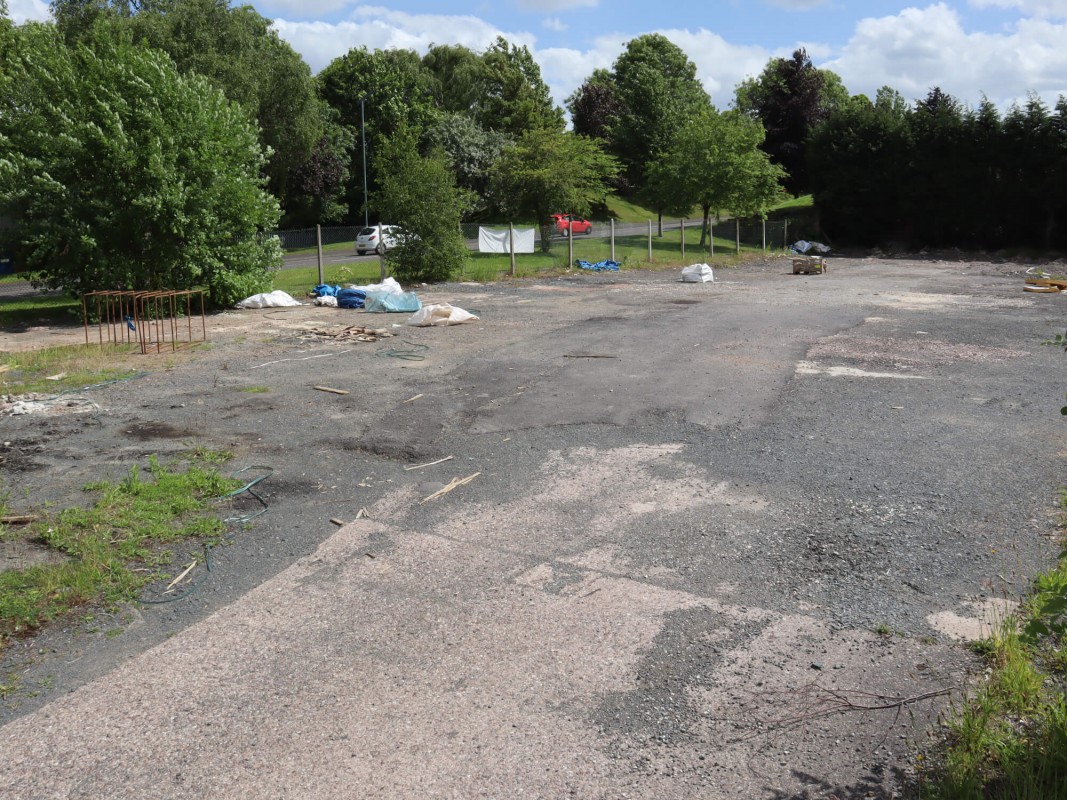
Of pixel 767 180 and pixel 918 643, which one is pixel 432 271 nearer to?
pixel 767 180

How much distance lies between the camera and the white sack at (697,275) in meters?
27.2

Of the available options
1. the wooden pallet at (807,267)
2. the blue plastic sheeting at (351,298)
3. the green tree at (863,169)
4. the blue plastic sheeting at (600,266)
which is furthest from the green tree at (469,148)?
the blue plastic sheeting at (351,298)

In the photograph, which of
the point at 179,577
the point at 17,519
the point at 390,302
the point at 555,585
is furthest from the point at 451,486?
the point at 390,302

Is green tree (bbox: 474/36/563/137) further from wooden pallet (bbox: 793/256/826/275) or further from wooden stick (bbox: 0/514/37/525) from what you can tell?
wooden stick (bbox: 0/514/37/525)

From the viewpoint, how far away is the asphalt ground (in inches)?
158

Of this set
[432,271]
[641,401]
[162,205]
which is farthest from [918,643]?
[432,271]

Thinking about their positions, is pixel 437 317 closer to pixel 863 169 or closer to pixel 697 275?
pixel 697 275

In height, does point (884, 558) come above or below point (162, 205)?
below

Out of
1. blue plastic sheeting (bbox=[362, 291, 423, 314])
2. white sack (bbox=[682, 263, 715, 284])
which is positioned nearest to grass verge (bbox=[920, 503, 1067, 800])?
blue plastic sheeting (bbox=[362, 291, 423, 314])

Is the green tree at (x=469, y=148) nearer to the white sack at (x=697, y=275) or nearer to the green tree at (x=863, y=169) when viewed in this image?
the green tree at (x=863, y=169)

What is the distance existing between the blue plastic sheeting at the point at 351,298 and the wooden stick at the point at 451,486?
12.7 metres

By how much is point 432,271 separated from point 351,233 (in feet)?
92.6

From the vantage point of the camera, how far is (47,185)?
56.0ft

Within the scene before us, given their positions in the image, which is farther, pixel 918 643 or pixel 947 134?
pixel 947 134
